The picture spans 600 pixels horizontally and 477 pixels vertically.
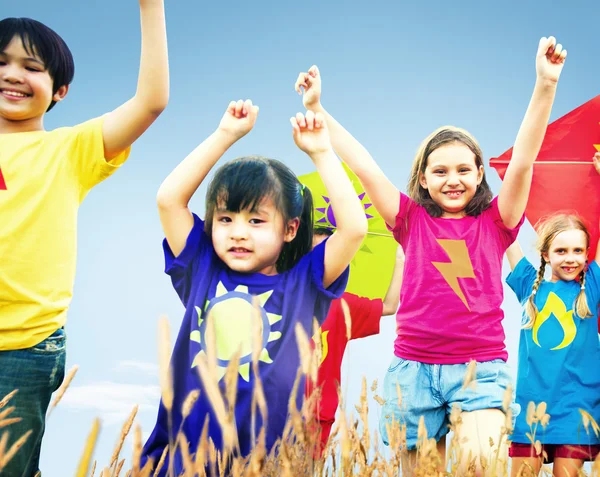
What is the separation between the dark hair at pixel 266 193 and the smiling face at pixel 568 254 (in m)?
2.29

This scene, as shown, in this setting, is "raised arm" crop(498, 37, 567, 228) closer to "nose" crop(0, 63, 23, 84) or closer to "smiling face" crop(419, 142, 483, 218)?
"smiling face" crop(419, 142, 483, 218)

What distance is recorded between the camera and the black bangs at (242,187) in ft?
8.66

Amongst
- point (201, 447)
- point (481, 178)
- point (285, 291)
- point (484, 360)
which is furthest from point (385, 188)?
point (201, 447)

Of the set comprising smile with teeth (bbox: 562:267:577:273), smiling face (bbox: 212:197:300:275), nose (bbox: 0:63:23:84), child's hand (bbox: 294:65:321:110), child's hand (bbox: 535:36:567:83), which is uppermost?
child's hand (bbox: 535:36:567:83)

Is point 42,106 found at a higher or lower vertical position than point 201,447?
higher

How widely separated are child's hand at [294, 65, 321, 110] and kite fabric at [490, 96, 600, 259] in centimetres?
212

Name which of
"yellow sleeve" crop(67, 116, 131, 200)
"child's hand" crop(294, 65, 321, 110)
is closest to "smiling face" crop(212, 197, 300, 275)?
"yellow sleeve" crop(67, 116, 131, 200)

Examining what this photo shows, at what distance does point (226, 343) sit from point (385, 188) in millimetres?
1545

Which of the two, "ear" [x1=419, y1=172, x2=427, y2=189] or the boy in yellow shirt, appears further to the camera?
"ear" [x1=419, y1=172, x2=427, y2=189]

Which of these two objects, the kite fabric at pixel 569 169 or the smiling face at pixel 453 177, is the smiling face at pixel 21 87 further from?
the kite fabric at pixel 569 169

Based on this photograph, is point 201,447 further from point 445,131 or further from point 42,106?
point 445,131

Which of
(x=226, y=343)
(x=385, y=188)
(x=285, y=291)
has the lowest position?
(x=226, y=343)

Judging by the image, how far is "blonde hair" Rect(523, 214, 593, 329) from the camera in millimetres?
4301

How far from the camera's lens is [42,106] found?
3.20m
